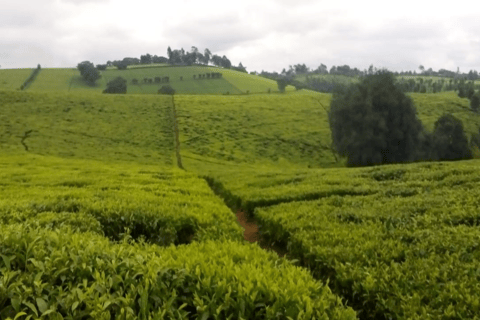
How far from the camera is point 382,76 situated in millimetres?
67312

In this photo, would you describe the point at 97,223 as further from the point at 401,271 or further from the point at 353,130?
the point at 353,130

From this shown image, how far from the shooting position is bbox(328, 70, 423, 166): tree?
6281 centimetres

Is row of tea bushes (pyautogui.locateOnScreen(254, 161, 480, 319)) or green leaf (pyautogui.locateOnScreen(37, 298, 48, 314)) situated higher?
green leaf (pyautogui.locateOnScreen(37, 298, 48, 314))

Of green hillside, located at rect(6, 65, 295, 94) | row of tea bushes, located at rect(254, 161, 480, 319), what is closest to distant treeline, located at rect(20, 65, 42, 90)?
green hillside, located at rect(6, 65, 295, 94)

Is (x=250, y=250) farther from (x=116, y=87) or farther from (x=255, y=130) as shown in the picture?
(x=116, y=87)

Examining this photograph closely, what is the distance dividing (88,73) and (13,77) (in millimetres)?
27963

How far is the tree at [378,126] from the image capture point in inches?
2473

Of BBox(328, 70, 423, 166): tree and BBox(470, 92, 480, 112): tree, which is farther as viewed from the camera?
BBox(470, 92, 480, 112): tree

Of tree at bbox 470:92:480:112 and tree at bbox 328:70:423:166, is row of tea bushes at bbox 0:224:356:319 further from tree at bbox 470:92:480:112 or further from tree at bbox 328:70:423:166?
tree at bbox 470:92:480:112

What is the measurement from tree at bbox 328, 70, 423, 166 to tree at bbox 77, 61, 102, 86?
4756 inches

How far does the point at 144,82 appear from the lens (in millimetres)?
161375

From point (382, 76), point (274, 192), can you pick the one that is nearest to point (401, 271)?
point (274, 192)

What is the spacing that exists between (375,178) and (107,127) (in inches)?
2657

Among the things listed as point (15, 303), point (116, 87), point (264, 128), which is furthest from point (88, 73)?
point (15, 303)
